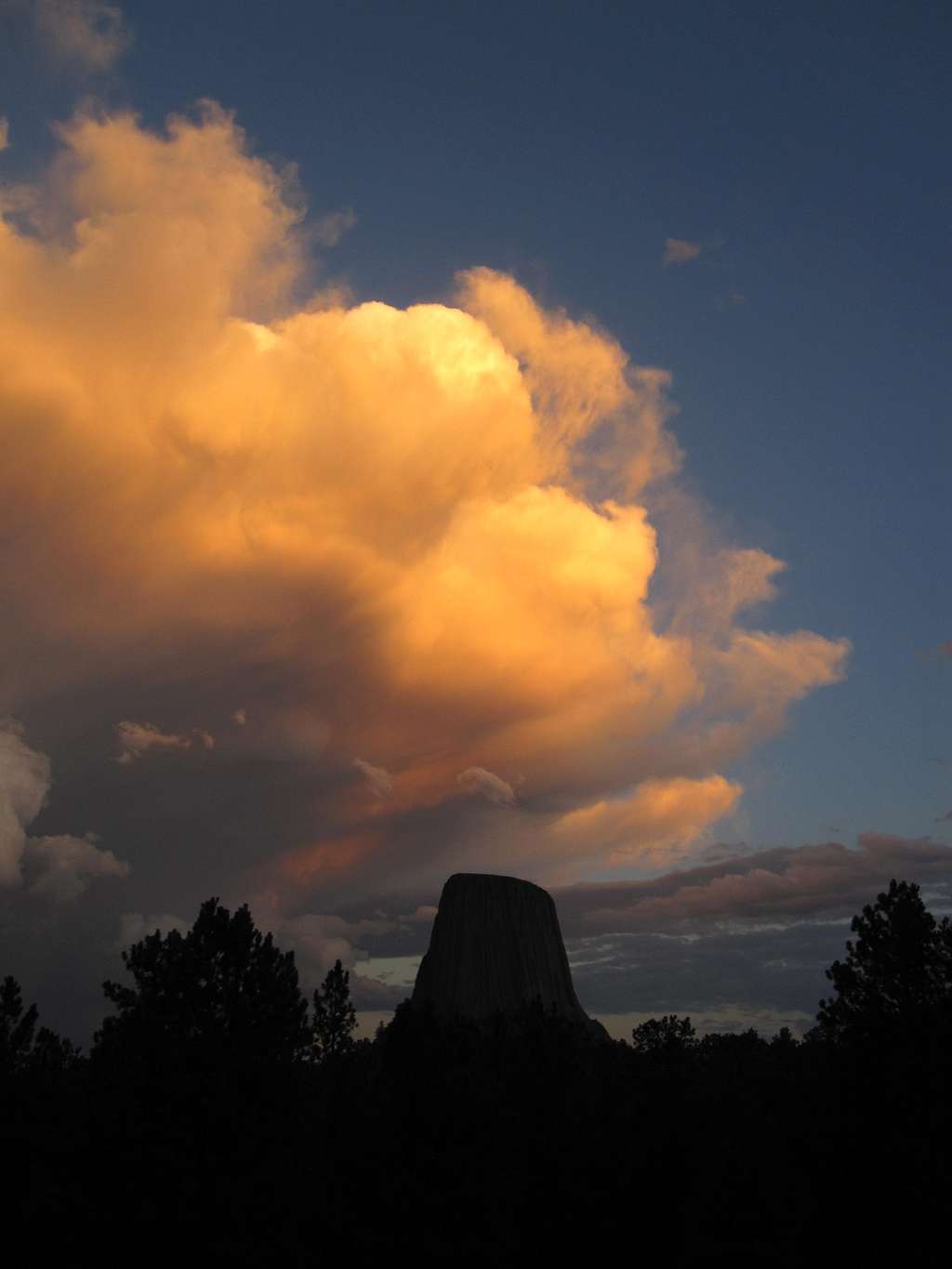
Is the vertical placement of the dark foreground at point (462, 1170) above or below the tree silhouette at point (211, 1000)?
below

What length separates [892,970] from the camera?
3788 centimetres

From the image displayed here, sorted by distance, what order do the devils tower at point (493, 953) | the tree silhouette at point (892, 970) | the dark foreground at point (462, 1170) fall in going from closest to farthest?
the dark foreground at point (462, 1170) < the tree silhouette at point (892, 970) < the devils tower at point (493, 953)

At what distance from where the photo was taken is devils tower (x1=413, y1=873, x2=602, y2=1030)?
110000 mm

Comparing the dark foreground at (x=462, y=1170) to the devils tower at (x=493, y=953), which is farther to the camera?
the devils tower at (x=493, y=953)

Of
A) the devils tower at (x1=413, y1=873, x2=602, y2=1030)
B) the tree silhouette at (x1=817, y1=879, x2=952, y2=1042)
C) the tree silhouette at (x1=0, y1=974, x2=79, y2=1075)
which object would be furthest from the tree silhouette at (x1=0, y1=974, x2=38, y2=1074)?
the devils tower at (x1=413, y1=873, x2=602, y2=1030)

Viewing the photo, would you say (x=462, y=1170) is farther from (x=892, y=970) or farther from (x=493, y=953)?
(x=493, y=953)

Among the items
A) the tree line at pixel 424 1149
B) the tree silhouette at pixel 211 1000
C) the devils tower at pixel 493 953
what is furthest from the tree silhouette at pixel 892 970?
the devils tower at pixel 493 953

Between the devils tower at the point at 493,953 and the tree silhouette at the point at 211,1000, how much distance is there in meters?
82.0

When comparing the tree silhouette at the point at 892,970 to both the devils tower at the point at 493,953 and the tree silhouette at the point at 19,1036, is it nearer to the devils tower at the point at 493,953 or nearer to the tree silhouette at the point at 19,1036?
→ the tree silhouette at the point at 19,1036

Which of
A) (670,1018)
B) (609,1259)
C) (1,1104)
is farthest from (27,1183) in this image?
(670,1018)

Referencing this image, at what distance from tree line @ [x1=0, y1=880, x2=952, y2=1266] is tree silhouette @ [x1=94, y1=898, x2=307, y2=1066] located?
0.06 m

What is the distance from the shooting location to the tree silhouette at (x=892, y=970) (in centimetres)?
3725

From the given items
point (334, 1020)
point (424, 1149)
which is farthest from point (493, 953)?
point (424, 1149)

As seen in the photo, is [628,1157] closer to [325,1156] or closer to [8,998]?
[325,1156]
